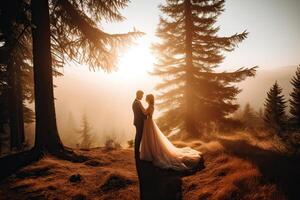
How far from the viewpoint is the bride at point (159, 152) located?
6.50m

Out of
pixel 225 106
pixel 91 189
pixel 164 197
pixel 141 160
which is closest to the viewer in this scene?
pixel 164 197

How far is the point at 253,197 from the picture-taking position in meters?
3.74

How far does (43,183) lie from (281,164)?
608 centimetres

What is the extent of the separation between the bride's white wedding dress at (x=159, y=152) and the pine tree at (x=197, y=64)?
5982 millimetres

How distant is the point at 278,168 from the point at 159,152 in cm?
359

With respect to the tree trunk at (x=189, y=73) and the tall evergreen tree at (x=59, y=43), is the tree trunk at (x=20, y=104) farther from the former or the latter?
the tree trunk at (x=189, y=73)

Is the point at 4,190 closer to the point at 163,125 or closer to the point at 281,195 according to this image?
the point at 281,195

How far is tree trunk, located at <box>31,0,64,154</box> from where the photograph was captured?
24.6ft

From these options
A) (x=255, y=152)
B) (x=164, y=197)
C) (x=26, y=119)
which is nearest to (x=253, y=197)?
(x=164, y=197)

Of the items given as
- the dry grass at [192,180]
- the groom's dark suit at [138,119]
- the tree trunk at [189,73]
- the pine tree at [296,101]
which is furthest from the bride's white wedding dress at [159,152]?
the pine tree at [296,101]

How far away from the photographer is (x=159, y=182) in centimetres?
557

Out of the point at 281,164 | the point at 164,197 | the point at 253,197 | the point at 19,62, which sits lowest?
the point at 164,197

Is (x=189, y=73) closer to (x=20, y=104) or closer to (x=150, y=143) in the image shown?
(x=150, y=143)

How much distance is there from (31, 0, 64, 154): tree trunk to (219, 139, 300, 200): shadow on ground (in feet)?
21.8
